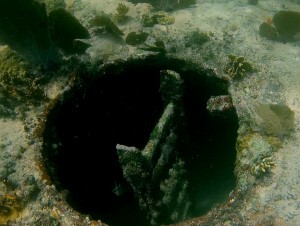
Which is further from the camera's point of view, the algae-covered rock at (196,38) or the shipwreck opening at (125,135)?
the algae-covered rock at (196,38)

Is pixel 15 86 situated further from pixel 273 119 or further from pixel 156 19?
pixel 273 119

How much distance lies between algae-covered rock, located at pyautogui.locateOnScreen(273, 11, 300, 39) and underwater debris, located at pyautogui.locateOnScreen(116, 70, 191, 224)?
2926 millimetres

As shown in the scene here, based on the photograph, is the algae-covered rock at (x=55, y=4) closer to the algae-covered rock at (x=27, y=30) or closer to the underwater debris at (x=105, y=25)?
the underwater debris at (x=105, y=25)

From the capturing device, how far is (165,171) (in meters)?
4.98

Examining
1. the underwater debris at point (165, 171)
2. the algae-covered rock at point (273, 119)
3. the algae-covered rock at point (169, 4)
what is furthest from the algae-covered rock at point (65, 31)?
the algae-covered rock at point (273, 119)

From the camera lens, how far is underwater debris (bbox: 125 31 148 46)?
18.7 ft

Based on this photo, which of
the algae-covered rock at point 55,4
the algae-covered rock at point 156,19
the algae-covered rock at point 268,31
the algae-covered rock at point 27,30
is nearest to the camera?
the algae-covered rock at point 27,30

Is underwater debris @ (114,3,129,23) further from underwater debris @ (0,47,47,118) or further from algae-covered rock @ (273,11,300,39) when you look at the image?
algae-covered rock @ (273,11,300,39)

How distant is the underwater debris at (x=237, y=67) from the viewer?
16.4 feet

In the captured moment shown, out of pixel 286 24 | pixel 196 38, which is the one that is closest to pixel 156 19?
pixel 196 38

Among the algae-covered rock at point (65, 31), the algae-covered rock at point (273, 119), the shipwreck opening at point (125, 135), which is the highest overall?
the algae-covered rock at point (65, 31)

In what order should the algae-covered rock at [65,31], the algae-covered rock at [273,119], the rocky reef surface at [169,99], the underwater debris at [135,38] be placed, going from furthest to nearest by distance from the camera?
the underwater debris at [135,38] < the algae-covered rock at [65,31] < the algae-covered rock at [273,119] < the rocky reef surface at [169,99]

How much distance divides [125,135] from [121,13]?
97.9 inches

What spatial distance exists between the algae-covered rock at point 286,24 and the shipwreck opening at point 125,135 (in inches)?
98.8
